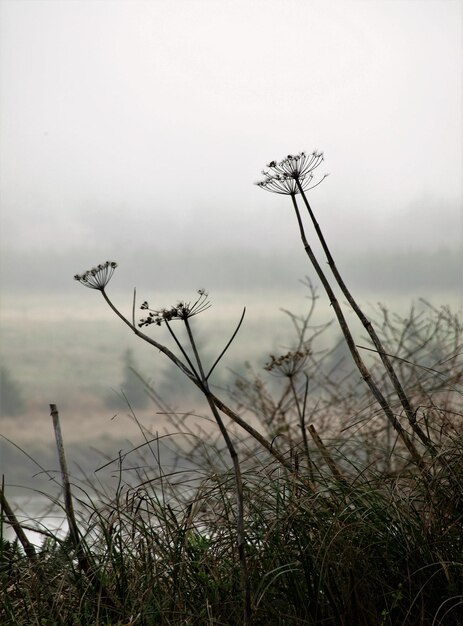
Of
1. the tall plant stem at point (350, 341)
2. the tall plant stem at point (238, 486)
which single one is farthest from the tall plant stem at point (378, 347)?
the tall plant stem at point (238, 486)

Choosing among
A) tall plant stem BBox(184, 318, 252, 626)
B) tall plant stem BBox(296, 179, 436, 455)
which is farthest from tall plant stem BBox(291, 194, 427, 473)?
tall plant stem BBox(184, 318, 252, 626)

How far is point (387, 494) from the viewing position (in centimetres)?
240

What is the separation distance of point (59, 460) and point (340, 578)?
0.98 meters

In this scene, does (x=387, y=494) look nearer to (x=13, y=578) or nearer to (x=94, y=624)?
(x=94, y=624)

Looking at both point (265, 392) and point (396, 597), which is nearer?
point (396, 597)

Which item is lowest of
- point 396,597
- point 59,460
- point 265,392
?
point 396,597

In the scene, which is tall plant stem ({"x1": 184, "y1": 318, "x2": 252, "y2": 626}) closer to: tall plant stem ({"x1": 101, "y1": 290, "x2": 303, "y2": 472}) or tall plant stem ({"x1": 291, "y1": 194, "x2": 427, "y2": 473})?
tall plant stem ({"x1": 101, "y1": 290, "x2": 303, "y2": 472})

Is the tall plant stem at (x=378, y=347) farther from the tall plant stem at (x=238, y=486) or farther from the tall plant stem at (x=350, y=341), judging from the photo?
the tall plant stem at (x=238, y=486)

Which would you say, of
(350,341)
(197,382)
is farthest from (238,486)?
(350,341)

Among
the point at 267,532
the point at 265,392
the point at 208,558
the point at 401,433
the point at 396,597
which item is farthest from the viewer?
the point at 265,392

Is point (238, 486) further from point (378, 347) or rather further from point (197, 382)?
point (378, 347)

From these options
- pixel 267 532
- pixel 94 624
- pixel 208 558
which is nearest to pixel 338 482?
pixel 267 532

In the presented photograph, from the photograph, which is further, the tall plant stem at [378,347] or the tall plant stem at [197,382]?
the tall plant stem at [378,347]

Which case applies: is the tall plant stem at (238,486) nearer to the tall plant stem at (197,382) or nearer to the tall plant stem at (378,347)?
the tall plant stem at (197,382)
